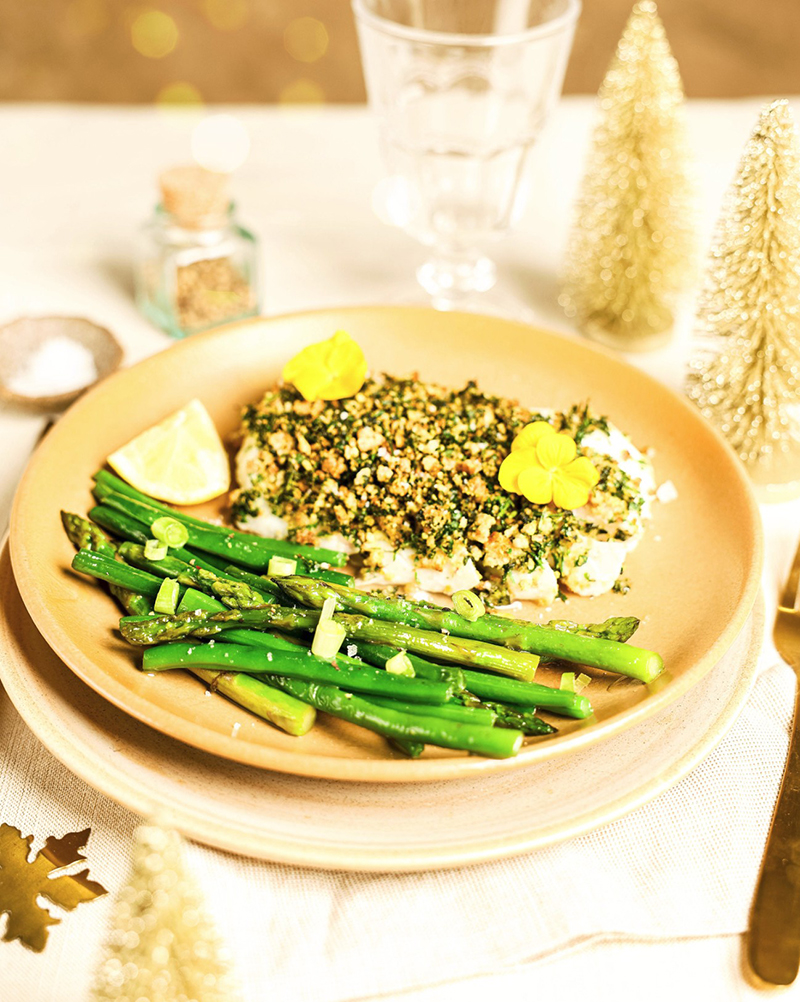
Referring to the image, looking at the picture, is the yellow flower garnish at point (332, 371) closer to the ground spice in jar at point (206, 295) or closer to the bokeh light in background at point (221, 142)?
the ground spice in jar at point (206, 295)

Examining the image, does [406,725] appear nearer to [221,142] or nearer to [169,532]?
[169,532]

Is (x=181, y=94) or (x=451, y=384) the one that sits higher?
(x=451, y=384)

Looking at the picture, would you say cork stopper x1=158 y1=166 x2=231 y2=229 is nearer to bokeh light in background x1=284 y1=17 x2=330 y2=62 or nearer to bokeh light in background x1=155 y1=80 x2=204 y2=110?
bokeh light in background x1=284 y1=17 x2=330 y2=62

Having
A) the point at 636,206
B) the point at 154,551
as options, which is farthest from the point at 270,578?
the point at 636,206

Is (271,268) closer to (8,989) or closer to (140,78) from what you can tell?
(8,989)

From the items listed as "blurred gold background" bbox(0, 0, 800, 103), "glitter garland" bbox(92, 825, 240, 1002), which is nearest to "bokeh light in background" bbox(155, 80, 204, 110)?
"blurred gold background" bbox(0, 0, 800, 103)

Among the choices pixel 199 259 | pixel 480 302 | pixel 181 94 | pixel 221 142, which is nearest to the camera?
pixel 199 259
